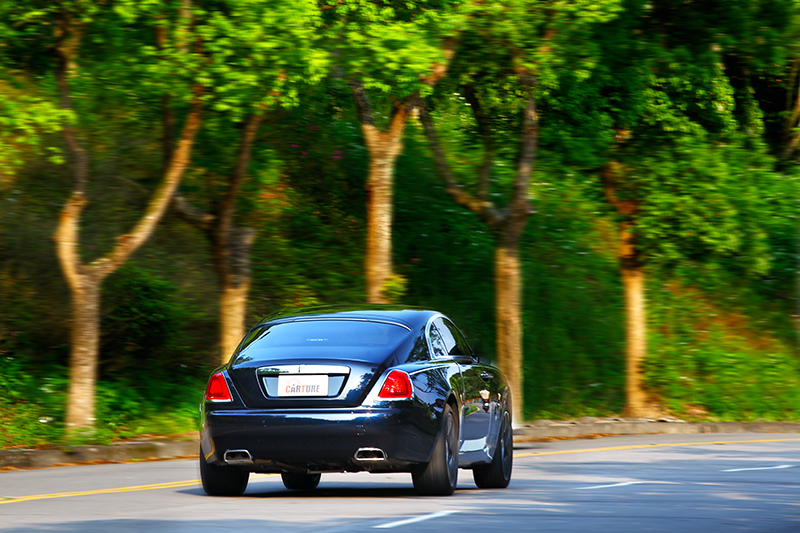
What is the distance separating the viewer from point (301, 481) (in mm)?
12867

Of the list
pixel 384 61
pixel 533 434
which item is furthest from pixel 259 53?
pixel 533 434

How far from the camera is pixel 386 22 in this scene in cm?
1977

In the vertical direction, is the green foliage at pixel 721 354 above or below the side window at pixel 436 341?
below

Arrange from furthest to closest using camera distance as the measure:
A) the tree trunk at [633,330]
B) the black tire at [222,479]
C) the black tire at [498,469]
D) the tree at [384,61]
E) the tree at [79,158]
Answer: the tree trunk at [633,330] < the tree at [384,61] < the tree at [79,158] < the black tire at [498,469] < the black tire at [222,479]

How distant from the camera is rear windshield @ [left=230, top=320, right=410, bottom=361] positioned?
11141 millimetres

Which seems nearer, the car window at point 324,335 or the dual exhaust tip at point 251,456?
the dual exhaust tip at point 251,456

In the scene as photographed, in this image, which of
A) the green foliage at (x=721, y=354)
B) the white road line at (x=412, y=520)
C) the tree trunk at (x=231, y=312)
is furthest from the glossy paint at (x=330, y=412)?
the green foliage at (x=721, y=354)

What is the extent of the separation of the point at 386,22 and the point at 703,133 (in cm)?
798

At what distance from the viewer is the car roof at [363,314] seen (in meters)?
11.7

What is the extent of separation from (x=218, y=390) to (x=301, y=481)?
2096 mm

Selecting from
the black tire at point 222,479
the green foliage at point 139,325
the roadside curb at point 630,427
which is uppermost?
the black tire at point 222,479

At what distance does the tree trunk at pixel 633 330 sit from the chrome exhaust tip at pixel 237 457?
16116 mm

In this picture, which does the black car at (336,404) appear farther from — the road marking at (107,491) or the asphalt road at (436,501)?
the road marking at (107,491)

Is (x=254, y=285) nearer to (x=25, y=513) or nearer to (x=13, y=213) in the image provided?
(x=13, y=213)
